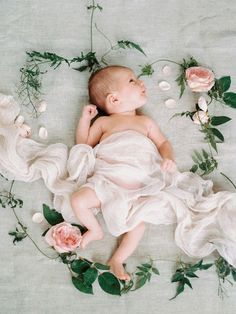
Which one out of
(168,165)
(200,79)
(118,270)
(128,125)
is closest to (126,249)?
(118,270)

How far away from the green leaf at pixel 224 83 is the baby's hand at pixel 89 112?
0.43 meters

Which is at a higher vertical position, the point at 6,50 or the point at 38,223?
the point at 6,50

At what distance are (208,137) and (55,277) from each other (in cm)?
66

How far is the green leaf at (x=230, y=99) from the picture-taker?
1569 millimetres

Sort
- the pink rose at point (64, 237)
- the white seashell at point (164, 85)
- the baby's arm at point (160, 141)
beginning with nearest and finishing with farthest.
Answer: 1. the pink rose at point (64, 237)
2. the baby's arm at point (160, 141)
3. the white seashell at point (164, 85)

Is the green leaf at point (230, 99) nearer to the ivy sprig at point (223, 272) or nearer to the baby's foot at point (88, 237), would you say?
the ivy sprig at point (223, 272)

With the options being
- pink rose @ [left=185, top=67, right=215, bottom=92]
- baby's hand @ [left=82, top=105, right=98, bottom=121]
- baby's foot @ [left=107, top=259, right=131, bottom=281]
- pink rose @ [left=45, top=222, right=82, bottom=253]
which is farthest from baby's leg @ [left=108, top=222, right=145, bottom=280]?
pink rose @ [left=185, top=67, right=215, bottom=92]

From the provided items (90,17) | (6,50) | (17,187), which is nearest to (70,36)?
(90,17)

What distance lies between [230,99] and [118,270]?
2.20 ft

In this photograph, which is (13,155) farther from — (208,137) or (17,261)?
(208,137)

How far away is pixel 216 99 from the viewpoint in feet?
5.21

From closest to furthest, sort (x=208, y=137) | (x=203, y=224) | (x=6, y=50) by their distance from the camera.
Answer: (x=203, y=224)
(x=208, y=137)
(x=6, y=50)

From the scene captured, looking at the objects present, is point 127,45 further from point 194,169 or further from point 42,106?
point 194,169

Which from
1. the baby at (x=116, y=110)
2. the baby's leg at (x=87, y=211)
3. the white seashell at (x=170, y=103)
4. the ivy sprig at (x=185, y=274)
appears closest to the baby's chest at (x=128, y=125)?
the baby at (x=116, y=110)
